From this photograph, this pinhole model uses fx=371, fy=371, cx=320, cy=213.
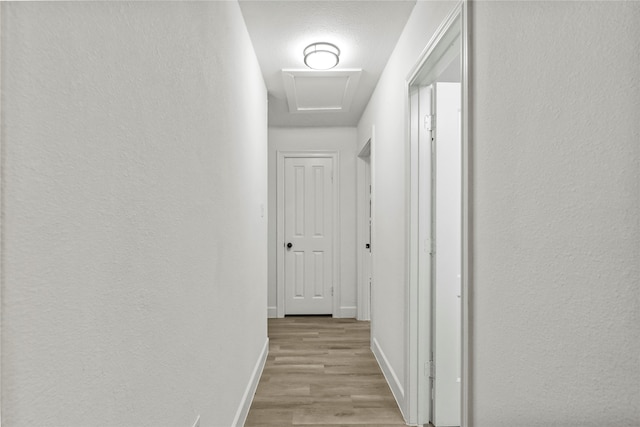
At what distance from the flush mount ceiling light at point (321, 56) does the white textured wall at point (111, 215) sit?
105cm

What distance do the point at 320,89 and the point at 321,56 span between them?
68 centimetres

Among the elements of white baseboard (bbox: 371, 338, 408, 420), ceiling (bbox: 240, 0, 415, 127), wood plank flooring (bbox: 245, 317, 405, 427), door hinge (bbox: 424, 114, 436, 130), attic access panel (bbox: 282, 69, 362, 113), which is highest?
ceiling (bbox: 240, 0, 415, 127)

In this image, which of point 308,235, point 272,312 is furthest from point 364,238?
point 272,312

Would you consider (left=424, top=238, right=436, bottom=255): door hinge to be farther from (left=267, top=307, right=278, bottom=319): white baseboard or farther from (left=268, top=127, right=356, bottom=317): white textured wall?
(left=267, top=307, right=278, bottom=319): white baseboard

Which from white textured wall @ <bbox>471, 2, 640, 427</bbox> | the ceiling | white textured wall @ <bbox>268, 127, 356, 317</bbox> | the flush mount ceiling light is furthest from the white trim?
white textured wall @ <bbox>268, 127, 356, 317</bbox>

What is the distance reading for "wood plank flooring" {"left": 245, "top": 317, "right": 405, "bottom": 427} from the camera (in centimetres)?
233

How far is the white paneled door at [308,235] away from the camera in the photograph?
4762mm

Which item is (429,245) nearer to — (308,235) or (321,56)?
(321,56)

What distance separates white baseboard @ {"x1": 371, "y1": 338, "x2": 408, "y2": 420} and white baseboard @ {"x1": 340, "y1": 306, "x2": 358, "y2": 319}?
1.21 metres

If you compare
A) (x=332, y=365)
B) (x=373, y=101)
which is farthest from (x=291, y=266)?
(x=373, y=101)

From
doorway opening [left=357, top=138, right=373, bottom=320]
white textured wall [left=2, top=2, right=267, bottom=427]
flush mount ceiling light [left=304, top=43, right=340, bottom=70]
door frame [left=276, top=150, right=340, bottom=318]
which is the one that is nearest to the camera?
white textured wall [left=2, top=2, right=267, bottom=427]

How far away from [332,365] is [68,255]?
2.86 meters

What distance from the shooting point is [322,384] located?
2801mm

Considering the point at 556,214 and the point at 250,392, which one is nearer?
the point at 556,214
